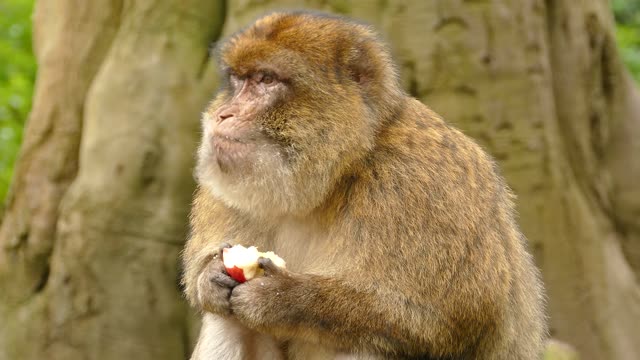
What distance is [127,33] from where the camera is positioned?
7.20m

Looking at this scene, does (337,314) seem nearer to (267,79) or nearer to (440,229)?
(440,229)

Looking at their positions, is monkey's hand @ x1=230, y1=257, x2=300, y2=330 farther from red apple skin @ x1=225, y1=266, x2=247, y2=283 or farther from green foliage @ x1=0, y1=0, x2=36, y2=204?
green foliage @ x1=0, y1=0, x2=36, y2=204

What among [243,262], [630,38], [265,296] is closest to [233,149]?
[243,262]

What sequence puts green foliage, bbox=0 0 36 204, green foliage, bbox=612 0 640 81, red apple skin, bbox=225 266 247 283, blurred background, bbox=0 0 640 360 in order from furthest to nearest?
1. green foliage, bbox=612 0 640 81
2. green foliage, bbox=0 0 36 204
3. blurred background, bbox=0 0 640 360
4. red apple skin, bbox=225 266 247 283

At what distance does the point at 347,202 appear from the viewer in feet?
14.4

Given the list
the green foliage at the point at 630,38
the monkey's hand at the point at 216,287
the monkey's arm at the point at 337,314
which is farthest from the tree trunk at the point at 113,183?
the green foliage at the point at 630,38

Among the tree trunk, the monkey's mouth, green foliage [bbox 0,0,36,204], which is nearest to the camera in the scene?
the monkey's mouth

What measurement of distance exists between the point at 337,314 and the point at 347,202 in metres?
0.42

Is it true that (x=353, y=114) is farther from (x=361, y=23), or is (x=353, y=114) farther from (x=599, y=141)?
(x=599, y=141)

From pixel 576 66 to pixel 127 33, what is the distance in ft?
8.92

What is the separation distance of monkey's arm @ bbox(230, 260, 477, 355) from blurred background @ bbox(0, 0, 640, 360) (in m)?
2.58

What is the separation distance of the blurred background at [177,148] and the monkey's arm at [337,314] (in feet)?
8.48

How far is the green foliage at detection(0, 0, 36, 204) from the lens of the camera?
8688mm

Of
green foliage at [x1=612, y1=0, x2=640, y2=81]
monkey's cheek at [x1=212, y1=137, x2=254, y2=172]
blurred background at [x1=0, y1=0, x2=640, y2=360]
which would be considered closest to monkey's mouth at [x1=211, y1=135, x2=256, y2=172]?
monkey's cheek at [x1=212, y1=137, x2=254, y2=172]
